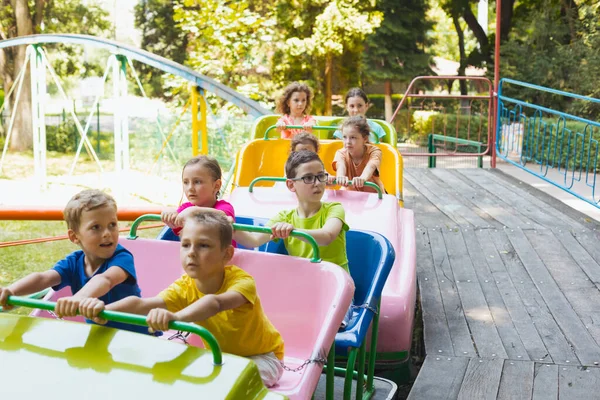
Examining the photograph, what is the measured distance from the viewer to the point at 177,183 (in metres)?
12.2

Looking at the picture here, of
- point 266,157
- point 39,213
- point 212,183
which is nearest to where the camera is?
point 212,183

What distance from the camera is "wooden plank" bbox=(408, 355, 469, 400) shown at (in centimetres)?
311

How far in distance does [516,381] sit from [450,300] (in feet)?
3.68

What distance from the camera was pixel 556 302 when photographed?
4.23 metres

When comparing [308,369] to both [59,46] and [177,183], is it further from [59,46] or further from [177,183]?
[59,46]

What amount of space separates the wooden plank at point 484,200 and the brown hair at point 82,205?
4176 mm

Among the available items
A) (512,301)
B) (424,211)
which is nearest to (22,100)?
(424,211)

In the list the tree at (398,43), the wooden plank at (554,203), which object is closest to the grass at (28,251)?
the wooden plank at (554,203)

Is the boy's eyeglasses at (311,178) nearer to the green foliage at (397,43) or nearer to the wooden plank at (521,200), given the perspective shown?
the wooden plank at (521,200)

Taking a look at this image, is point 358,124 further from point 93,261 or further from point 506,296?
point 93,261

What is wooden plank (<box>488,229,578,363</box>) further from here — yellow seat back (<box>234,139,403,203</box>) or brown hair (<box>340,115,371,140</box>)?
brown hair (<box>340,115,371,140</box>)

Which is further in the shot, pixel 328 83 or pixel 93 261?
pixel 328 83

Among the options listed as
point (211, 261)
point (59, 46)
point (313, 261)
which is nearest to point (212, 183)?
point (313, 261)

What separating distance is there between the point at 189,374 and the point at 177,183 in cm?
1066
